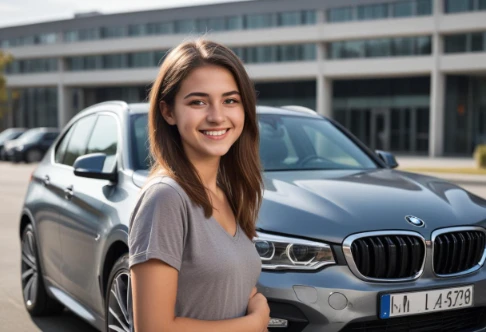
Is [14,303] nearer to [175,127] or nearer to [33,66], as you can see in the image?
[175,127]

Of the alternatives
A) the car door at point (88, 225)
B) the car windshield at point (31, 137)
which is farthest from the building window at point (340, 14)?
the car door at point (88, 225)

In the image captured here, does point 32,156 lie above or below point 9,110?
below

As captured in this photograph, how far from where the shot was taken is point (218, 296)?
6.21 feet

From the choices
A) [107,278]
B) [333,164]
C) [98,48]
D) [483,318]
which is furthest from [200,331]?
[98,48]

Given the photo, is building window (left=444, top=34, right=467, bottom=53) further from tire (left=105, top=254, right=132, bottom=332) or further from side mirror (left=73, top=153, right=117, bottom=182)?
tire (left=105, top=254, right=132, bottom=332)

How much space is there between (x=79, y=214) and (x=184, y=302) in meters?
2.58

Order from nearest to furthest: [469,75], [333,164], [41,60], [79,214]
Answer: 1. [79,214]
2. [333,164]
3. [469,75]
4. [41,60]

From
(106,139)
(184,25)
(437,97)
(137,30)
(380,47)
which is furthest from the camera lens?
(137,30)

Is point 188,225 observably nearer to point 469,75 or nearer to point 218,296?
point 218,296

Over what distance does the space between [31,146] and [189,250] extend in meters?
29.8

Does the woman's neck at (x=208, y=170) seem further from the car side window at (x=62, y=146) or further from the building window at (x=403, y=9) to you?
the building window at (x=403, y=9)

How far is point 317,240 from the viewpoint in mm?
3385

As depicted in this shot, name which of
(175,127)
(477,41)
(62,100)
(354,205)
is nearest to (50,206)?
(354,205)

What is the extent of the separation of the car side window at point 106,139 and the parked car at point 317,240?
0.4 inches
